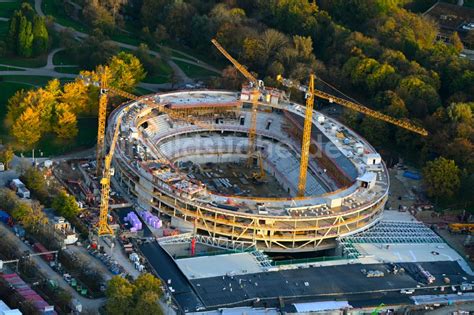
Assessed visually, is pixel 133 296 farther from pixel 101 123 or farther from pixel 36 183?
pixel 101 123

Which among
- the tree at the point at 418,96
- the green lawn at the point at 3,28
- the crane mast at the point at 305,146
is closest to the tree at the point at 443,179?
the crane mast at the point at 305,146

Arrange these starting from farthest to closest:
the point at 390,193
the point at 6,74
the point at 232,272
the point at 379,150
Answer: the point at 6,74, the point at 379,150, the point at 390,193, the point at 232,272

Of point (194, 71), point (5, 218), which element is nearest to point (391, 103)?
point (194, 71)

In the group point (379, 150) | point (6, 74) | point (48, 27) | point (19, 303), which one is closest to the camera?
point (19, 303)

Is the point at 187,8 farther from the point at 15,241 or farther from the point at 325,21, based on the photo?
the point at 15,241

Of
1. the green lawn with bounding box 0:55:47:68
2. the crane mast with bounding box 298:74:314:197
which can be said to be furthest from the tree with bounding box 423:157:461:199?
the green lawn with bounding box 0:55:47:68

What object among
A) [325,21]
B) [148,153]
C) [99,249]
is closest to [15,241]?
[99,249]

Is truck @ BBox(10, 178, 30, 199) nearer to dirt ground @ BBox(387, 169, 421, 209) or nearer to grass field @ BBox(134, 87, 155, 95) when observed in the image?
grass field @ BBox(134, 87, 155, 95)
